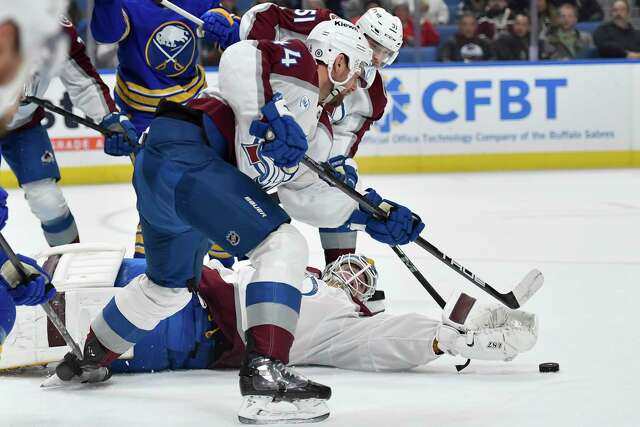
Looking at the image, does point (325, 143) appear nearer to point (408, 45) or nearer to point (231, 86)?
point (231, 86)

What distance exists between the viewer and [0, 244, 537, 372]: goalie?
9.32 ft

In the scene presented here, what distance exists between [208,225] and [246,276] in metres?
0.44

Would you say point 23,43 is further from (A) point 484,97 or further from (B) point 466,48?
(B) point 466,48

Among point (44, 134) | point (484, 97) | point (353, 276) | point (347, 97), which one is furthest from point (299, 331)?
point (484, 97)

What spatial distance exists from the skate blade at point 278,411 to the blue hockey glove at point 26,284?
51 cm

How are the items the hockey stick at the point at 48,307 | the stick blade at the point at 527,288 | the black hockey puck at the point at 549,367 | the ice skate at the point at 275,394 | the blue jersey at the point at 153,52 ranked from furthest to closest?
1. the blue jersey at the point at 153,52
2. the stick blade at the point at 527,288
3. the black hockey puck at the point at 549,367
4. the hockey stick at the point at 48,307
5. the ice skate at the point at 275,394

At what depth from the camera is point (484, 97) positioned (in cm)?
796

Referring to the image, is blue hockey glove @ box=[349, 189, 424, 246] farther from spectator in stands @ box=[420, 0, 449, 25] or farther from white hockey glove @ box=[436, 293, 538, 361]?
spectator in stands @ box=[420, 0, 449, 25]

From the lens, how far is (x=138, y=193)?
8.80ft

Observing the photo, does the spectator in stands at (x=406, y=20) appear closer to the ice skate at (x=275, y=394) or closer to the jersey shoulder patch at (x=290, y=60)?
the jersey shoulder patch at (x=290, y=60)

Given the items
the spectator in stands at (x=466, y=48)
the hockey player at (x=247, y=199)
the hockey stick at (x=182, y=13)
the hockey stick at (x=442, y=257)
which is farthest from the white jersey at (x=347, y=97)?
the spectator in stands at (x=466, y=48)

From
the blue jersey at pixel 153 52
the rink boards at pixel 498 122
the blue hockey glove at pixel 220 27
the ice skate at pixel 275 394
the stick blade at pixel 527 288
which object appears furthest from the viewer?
the rink boards at pixel 498 122

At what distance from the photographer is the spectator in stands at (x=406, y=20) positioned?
7.99 meters

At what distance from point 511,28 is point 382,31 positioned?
4.63 metres
